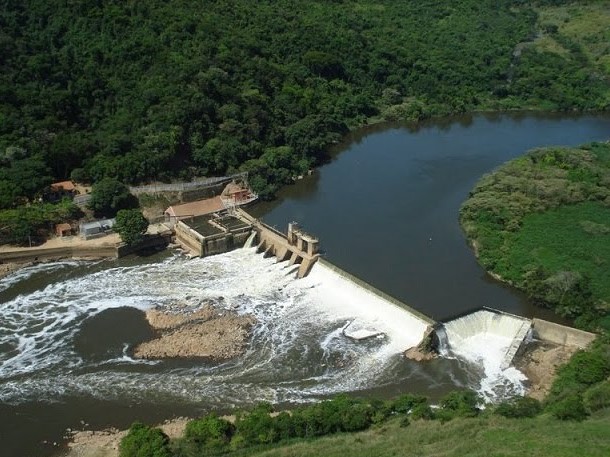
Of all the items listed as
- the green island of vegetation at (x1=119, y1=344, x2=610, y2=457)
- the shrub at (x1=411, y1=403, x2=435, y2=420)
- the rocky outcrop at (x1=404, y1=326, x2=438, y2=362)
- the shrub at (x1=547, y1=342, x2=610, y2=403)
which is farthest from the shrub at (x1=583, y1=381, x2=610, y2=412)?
the rocky outcrop at (x1=404, y1=326, x2=438, y2=362)

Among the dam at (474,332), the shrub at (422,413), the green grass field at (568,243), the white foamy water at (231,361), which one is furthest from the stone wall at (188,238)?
the shrub at (422,413)

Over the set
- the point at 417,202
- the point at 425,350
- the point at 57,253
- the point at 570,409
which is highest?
the point at 417,202

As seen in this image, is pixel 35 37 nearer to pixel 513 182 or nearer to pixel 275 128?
pixel 275 128

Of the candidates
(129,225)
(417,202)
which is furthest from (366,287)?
(417,202)

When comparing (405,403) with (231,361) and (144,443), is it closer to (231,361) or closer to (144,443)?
(231,361)

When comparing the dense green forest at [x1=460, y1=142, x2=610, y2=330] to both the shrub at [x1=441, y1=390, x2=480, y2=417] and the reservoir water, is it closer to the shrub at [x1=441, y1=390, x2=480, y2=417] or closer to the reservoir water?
the reservoir water

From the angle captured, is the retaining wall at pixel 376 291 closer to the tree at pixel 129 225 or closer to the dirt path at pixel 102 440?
the tree at pixel 129 225
